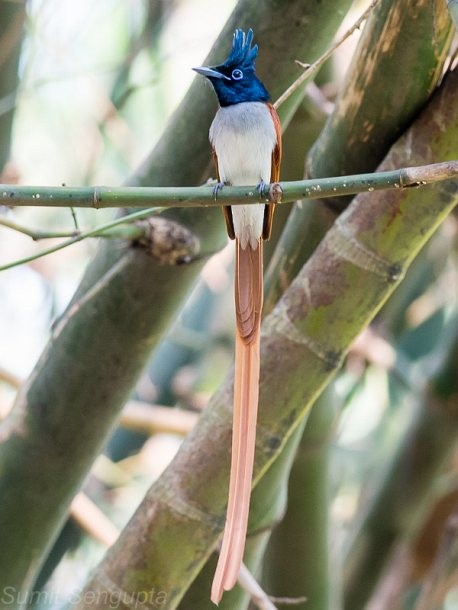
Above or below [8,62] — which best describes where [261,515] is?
below

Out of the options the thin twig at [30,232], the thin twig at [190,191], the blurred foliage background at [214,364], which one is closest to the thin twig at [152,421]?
the blurred foliage background at [214,364]

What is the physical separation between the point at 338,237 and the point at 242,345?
0.84ft

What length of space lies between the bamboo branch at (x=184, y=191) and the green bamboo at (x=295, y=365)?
0.43 metres

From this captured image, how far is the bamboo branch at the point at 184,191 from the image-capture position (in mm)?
1040

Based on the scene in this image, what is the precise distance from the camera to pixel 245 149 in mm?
1693

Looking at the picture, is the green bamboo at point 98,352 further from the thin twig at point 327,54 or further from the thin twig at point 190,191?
the thin twig at point 190,191

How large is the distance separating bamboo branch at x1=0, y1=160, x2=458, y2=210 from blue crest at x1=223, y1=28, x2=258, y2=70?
0.55 metres

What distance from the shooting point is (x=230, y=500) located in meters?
1.30

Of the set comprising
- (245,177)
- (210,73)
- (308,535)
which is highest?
(210,73)

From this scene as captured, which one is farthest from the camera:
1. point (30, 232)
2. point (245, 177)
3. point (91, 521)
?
point (91, 521)

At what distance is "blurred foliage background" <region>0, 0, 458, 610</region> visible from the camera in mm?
2145

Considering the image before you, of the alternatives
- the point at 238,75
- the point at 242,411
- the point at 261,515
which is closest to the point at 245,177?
the point at 238,75

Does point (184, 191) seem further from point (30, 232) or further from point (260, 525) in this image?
point (260, 525)

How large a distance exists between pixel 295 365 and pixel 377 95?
1.72ft
